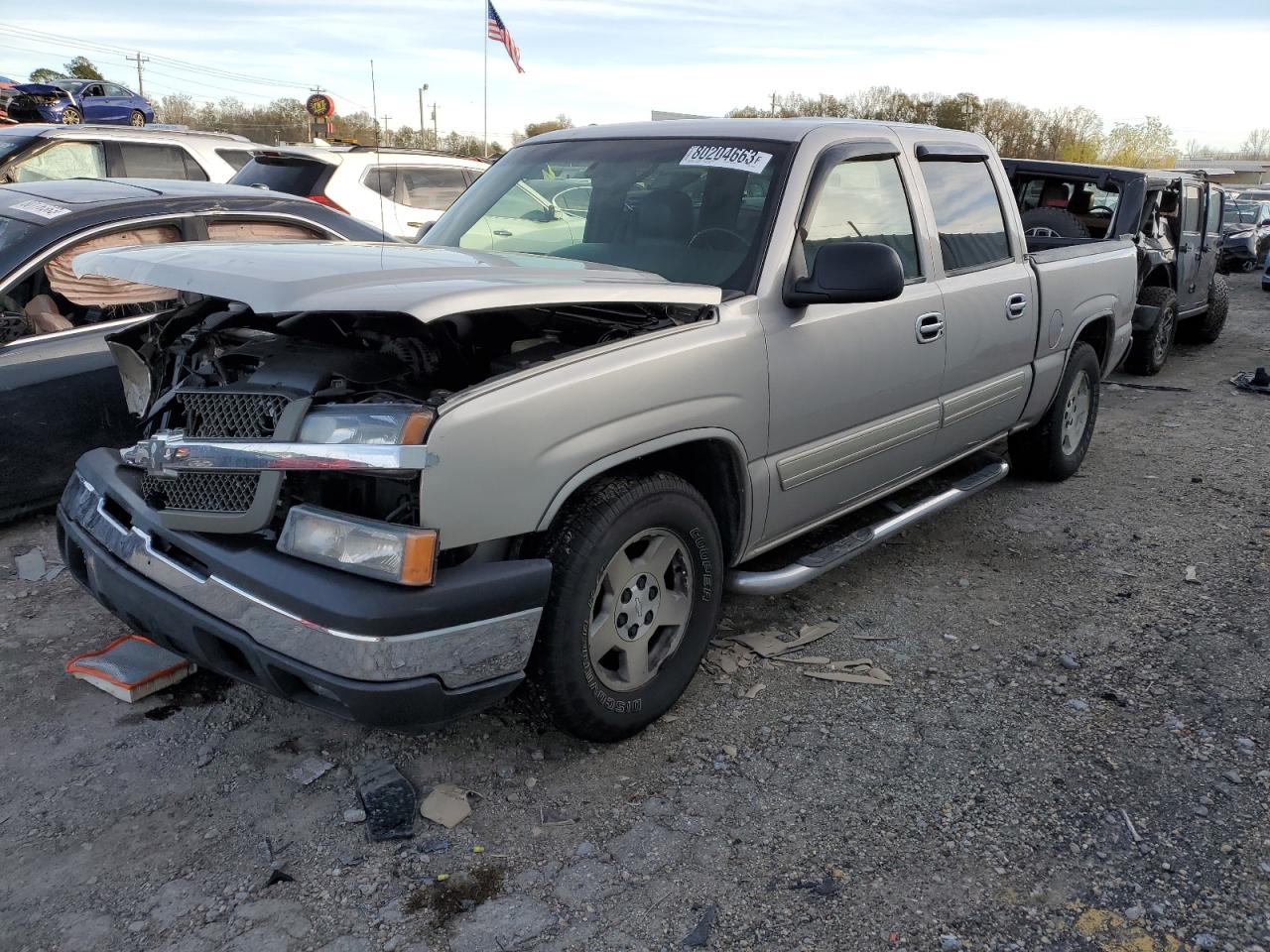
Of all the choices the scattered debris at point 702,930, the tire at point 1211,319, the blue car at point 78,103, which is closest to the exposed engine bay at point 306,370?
the scattered debris at point 702,930

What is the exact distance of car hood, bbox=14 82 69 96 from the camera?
74.6 ft

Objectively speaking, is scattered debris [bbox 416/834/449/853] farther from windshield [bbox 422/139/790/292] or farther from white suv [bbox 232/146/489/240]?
white suv [bbox 232/146/489/240]

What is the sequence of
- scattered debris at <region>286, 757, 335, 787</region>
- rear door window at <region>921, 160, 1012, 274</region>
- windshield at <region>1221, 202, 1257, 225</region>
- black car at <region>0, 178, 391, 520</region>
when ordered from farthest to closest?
windshield at <region>1221, 202, 1257, 225</region>
black car at <region>0, 178, 391, 520</region>
rear door window at <region>921, 160, 1012, 274</region>
scattered debris at <region>286, 757, 335, 787</region>

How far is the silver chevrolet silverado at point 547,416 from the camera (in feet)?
8.05

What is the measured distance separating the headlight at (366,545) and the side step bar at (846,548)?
1331mm

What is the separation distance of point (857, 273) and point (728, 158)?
80 cm

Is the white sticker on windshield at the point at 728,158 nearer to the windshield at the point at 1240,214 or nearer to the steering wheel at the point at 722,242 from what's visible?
the steering wheel at the point at 722,242

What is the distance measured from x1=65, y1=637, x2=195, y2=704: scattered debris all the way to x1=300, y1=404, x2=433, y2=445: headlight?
4.10ft

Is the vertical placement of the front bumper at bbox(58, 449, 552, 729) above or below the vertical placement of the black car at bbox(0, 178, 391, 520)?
below

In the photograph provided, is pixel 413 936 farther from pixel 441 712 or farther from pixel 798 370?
pixel 798 370

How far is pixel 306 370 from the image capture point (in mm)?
2758

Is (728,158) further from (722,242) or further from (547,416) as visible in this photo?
(547,416)

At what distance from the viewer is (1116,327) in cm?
602

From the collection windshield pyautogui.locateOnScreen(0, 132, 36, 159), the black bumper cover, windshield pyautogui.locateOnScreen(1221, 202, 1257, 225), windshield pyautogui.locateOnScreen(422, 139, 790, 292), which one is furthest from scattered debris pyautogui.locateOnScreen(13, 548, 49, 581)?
windshield pyautogui.locateOnScreen(1221, 202, 1257, 225)
